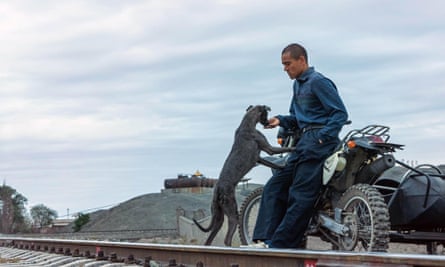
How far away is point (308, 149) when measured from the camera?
6.87 meters

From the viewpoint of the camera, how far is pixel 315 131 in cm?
690

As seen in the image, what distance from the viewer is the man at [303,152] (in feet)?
22.3

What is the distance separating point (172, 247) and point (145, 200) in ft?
90.4

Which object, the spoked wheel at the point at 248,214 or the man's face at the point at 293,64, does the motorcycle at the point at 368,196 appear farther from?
the spoked wheel at the point at 248,214

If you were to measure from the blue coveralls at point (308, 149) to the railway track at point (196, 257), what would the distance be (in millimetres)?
557

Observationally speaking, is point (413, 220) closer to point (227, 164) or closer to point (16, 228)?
point (227, 164)

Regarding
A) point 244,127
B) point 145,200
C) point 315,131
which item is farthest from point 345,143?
point 145,200

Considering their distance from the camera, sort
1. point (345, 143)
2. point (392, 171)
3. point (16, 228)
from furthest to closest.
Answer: point (16, 228) → point (392, 171) → point (345, 143)

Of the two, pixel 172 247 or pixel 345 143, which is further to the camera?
pixel 172 247

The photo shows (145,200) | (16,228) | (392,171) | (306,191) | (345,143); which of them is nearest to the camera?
(306,191)

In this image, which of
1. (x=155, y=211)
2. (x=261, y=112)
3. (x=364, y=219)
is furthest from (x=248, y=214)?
(x=155, y=211)

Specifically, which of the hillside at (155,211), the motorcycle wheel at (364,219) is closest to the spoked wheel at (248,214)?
the motorcycle wheel at (364,219)

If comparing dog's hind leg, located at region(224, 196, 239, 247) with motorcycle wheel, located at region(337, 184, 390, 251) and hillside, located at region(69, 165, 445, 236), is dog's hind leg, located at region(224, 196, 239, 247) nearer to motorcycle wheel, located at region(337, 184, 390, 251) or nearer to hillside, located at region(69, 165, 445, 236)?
motorcycle wheel, located at region(337, 184, 390, 251)

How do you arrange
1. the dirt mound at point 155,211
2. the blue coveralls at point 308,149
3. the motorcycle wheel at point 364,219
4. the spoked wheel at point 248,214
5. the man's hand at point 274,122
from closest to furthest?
the motorcycle wheel at point 364,219 → the blue coveralls at point 308,149 → the man's hand at point 274,122 → the spoked wheel at point 248,214 → the dirt mound at point 155,211
